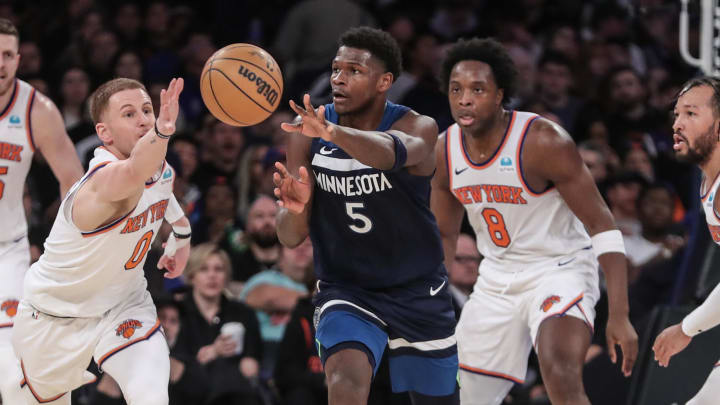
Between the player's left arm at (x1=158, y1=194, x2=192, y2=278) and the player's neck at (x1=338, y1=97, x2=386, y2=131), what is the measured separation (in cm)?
104

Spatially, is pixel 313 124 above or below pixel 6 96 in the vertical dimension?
above

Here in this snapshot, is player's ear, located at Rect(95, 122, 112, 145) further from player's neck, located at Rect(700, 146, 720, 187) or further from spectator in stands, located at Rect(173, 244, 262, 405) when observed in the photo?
player's neck, located at Rect(700, 146, 720, 187)

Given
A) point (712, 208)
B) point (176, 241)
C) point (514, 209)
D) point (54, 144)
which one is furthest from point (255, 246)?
point (712, 208)

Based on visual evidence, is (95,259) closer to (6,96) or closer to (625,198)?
(6,96)

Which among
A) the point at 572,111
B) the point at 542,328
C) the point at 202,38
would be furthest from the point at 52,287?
the point at 572,111

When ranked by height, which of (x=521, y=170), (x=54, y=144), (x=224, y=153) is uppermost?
(x=521, y=170)

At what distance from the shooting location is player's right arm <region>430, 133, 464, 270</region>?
19.4ft

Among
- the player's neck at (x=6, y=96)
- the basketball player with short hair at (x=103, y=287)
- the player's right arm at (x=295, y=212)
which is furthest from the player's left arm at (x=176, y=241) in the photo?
the player's neck at (x=6, y=96)

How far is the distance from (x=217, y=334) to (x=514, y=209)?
103 inches

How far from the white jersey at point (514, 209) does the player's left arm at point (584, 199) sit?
96 mm

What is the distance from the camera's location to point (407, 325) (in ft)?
16.6

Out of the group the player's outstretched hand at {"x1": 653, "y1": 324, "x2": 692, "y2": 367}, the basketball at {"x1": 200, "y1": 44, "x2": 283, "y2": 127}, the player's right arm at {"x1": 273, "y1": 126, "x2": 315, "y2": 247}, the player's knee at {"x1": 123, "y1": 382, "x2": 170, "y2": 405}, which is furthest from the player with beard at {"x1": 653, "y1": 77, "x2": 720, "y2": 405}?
the player's knee at {"x1": 123, "y1": 382, "x2": 170, "y2": 405}

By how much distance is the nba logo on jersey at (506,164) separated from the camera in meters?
5.63

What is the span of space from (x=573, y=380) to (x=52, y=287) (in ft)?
8.31
